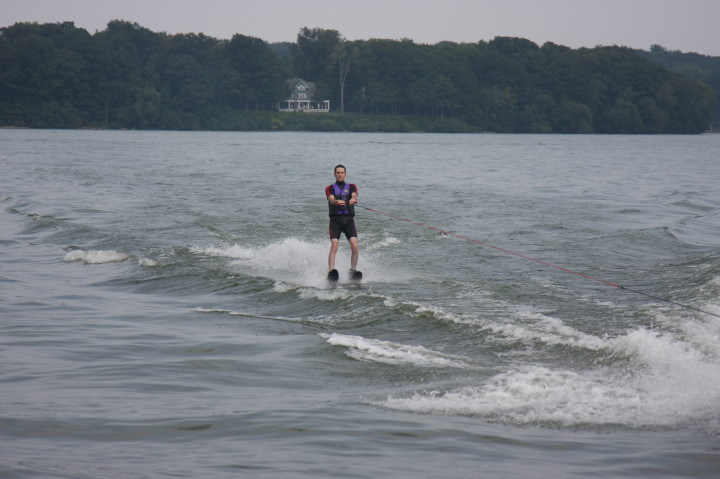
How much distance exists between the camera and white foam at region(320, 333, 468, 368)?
25.2 feet

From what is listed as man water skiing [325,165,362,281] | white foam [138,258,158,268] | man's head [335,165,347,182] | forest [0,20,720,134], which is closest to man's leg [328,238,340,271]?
man water skiing [325,165,362,281]

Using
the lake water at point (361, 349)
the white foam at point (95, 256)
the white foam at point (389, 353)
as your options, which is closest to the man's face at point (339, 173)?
the lake water at point (361, 349)

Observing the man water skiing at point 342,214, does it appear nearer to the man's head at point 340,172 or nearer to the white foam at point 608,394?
the man's head at point 340,172

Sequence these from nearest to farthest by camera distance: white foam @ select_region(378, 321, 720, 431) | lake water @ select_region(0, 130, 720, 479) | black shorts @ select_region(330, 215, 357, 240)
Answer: lake water @ select_region(0, 130, 720, 479), white foam @ select_region(378, 321, 720, 431), black shorts @ select_region(330, 215, 357, 240)

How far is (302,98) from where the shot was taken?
506 ft

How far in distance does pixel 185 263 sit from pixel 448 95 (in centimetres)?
12919

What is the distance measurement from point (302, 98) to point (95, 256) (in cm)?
14303

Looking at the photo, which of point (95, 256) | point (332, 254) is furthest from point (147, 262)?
point (332, 254)

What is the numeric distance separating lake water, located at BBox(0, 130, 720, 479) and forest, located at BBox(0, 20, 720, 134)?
114 m

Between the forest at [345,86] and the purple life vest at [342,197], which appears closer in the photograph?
the purple life vest at [342,197]

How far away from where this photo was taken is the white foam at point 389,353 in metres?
7.68

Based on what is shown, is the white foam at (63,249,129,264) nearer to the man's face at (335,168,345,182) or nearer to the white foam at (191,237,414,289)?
the white foam at (191,237,414,289)

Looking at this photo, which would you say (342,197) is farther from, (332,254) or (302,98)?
(302,98)

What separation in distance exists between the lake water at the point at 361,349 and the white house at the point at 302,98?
442 feet
